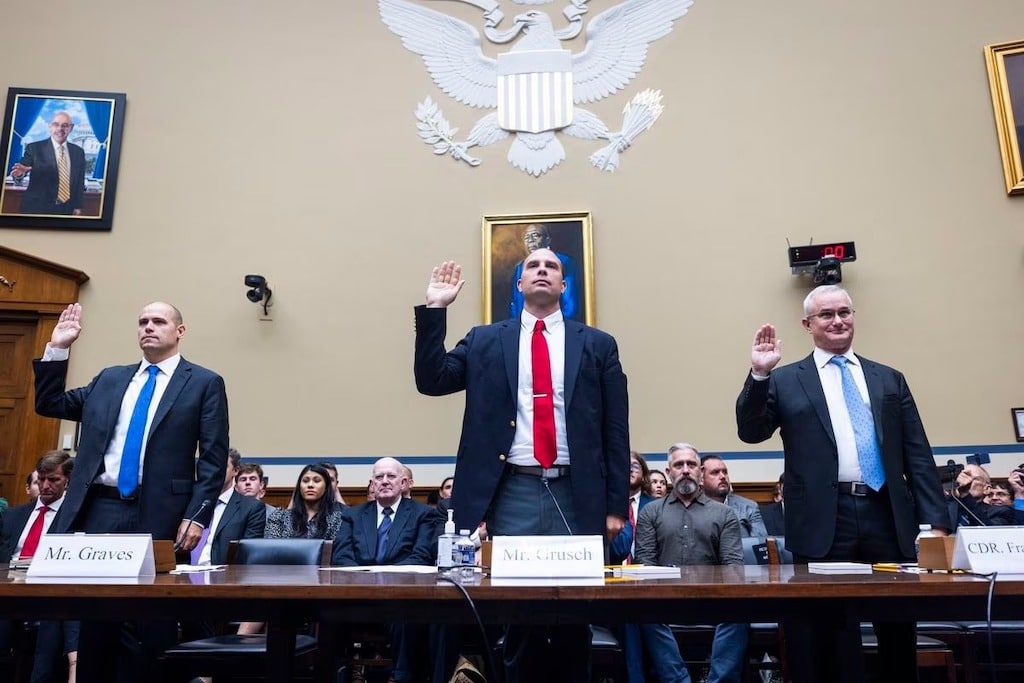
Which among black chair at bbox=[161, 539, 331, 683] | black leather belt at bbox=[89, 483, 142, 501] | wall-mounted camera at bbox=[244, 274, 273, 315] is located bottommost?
black chair at bbox=[161, 539, 331, 683]

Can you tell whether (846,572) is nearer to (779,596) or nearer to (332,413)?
(779,596)

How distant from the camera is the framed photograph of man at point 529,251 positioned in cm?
600

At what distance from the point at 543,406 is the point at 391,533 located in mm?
2159

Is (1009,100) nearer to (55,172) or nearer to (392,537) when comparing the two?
(392,537)

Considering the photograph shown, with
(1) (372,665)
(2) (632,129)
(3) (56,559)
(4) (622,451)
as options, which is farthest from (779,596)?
(2) (632,129)

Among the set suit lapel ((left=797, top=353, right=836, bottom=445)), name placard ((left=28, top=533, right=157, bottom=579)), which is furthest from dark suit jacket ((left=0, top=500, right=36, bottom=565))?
suit lapel ((left=797, top=353, right=836, bottom=445))

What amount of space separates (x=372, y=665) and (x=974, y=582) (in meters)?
3.29

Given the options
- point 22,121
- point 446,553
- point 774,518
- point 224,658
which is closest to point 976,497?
point 774,518

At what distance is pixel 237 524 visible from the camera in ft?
13.9

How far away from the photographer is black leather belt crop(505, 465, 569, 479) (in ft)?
7.18

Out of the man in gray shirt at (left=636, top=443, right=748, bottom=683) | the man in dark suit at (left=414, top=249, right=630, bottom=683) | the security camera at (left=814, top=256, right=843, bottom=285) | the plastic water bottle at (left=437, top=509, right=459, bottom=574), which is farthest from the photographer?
the security camera at (left=814, top=256, right=843, bottom=285)

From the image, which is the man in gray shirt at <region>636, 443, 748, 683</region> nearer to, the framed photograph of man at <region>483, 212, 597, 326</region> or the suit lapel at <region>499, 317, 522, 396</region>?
the suit lapel at <region>499, 317, 522, 396</region>

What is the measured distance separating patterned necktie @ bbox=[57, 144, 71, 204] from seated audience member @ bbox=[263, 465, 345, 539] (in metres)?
3.35

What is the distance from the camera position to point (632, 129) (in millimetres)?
6270
